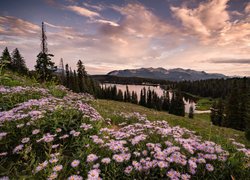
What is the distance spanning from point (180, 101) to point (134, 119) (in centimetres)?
7033

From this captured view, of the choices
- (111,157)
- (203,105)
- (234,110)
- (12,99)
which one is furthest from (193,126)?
(203,105)

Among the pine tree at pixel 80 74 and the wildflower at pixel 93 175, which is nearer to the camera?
the wildflower at pixel 93 175

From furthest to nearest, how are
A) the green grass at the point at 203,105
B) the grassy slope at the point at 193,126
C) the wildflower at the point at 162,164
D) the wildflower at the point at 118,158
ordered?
the green grass at the point at 203,105 → the grassy slope at the point at 193,126 → the wildflower at the point at 118,158 → the wildflower at the point at 162,164

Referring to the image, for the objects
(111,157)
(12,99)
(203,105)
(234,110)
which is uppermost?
(12,99)

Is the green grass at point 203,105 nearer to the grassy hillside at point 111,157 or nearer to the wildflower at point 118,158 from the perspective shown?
the grassy hillside at point 111,157

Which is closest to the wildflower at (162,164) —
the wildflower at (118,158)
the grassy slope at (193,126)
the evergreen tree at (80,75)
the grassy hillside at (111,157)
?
the grassy hillside at (111,157)

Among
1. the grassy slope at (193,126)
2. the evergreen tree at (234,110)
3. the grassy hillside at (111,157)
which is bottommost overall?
the evergreen tree at (234,110)

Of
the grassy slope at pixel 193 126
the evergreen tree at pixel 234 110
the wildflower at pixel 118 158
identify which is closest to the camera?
the wildflower at pixel 118 158

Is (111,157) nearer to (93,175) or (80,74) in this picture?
(93,175)

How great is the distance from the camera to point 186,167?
2807mm

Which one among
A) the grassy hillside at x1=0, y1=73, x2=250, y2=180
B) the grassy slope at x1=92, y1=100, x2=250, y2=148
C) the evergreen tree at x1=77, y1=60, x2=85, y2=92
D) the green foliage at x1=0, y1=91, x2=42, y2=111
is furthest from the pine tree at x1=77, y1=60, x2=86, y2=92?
the grassy hillside at x1=0, y1=73, x2=250, y2=180

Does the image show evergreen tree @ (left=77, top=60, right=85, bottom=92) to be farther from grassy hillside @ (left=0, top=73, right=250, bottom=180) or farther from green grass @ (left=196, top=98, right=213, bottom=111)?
green grass @ (left=196, top=98, right=213, bottom=111)

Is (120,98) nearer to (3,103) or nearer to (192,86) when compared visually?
(3,103)

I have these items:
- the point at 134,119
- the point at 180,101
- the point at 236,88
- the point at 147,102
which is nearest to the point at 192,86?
the point at 147,102
